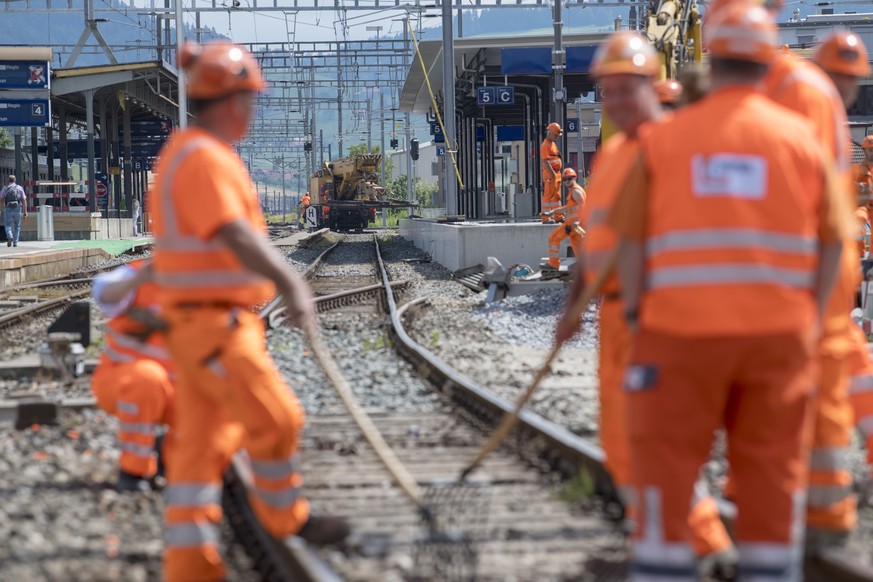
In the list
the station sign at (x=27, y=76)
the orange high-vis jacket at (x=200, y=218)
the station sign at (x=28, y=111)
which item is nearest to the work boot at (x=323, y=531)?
the orange high-vis jacket at (x=200, y=218)

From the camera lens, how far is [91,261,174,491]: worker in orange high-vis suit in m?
6.02

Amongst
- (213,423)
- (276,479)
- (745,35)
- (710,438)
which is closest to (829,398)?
(710,438)

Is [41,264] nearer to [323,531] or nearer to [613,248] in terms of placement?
[323,531]

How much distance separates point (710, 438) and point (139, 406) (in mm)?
3366

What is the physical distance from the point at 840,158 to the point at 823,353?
72cm

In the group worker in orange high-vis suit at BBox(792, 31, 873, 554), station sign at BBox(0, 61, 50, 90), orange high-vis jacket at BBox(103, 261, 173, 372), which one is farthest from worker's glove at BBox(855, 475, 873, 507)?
station sign at BBox(0, 61, 50, 90)

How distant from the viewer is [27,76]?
38.7 m

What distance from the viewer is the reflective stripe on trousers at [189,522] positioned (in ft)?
14.3

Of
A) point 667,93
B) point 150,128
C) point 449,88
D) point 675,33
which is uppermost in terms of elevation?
point 150,128

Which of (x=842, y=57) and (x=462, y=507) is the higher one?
(x=842, y=57)

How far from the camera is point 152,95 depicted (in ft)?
162

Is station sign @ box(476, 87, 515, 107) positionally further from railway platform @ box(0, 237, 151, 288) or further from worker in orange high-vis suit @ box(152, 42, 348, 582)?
worker in orange high-vis suit @ box(152, 42, 348, 582)

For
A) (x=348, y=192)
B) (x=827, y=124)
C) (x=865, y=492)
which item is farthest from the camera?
(x=348, y=192)

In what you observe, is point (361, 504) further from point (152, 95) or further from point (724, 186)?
point (152, 95)
